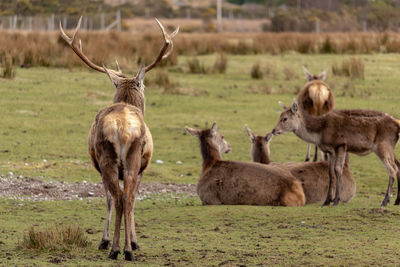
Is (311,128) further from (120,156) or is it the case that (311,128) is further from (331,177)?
(120,156)

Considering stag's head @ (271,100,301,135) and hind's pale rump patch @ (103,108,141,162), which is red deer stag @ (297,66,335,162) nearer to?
stag's head @ (271,100,301,135)

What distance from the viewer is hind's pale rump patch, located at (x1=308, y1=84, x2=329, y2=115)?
1518 centimetres

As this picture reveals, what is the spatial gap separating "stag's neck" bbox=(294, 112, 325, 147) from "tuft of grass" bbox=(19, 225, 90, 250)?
450 cm

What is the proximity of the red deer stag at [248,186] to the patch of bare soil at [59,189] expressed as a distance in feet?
4.03

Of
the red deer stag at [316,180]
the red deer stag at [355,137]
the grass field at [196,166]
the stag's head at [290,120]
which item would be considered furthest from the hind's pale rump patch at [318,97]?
the red deer stag at [355,137]

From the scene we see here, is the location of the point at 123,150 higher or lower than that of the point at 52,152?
higher

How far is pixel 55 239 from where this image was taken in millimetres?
7359

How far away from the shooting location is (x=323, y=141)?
1088 centimetres

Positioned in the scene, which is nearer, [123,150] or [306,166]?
[123,150]

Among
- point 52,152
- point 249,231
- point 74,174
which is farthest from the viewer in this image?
point 52,152

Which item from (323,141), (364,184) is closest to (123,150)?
(323,141)

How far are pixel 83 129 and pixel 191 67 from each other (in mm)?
8986

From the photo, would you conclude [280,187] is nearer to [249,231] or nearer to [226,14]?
[249,231]

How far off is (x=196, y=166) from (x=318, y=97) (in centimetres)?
289
